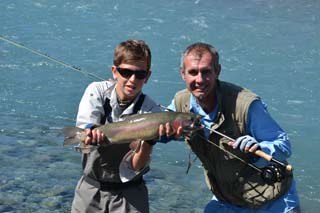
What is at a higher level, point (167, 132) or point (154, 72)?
point (167, 132)

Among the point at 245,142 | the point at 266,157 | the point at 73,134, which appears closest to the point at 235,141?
the point at 245,142

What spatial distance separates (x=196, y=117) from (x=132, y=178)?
749mm

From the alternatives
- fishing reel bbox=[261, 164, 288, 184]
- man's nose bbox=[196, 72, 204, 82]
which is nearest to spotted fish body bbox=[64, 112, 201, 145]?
man's nose bbox=[196, 72, 204, 82]

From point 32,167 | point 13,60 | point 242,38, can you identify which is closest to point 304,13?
point 242,38

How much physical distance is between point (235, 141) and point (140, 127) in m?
0.73

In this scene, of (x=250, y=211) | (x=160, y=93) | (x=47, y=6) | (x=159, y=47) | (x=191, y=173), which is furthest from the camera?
(x=47, y=6)

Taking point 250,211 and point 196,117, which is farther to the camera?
point 250,211

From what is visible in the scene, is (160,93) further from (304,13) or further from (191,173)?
(304,13)

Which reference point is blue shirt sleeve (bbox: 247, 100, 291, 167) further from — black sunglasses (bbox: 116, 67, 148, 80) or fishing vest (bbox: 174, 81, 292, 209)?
black sunglasses (bbox: 116, 67, 148, 80)

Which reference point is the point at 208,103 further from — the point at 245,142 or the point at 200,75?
the point at 245,142

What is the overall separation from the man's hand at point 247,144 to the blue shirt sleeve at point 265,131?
9 cm

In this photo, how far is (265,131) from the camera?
495 centimetres

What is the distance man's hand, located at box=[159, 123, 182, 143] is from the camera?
4711 mm

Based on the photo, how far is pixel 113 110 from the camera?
5105mm
